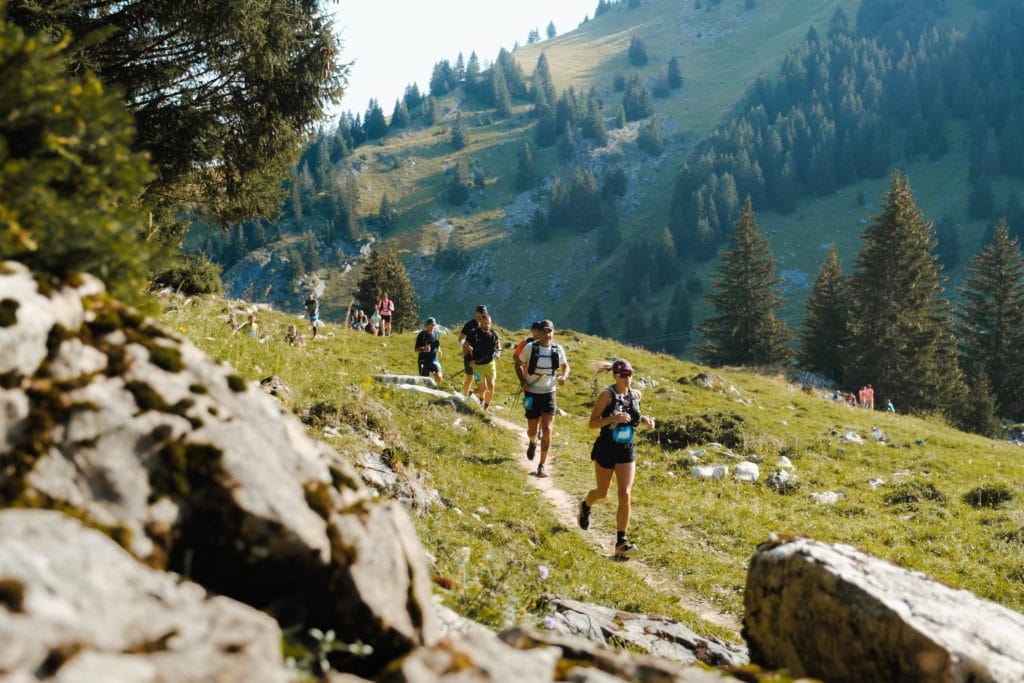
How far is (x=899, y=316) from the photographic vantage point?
44719 mm

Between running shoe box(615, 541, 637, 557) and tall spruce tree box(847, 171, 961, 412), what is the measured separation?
42369 mm

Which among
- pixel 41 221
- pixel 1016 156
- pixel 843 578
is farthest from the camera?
pixel 1016 156

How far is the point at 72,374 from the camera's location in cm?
312

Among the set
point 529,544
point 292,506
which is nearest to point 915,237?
point 529,544

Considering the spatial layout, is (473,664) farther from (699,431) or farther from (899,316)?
(899,316)

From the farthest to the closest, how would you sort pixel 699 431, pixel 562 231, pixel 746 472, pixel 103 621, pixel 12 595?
pixel 562 231, pixel 699 431, pixel 746 472, pixel 103 621, pixel 12 595

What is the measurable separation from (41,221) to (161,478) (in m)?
1.53

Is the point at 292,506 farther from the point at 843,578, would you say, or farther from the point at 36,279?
the point at 843,578

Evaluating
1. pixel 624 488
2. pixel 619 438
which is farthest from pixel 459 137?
pixel 624 488

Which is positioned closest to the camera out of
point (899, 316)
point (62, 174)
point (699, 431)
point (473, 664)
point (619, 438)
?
point (473, 664)

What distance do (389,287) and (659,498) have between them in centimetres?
4871

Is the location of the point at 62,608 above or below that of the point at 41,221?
below

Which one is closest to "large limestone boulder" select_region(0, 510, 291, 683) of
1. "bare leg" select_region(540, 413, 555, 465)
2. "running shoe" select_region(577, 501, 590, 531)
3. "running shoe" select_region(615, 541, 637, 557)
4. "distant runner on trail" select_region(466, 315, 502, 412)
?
"running shoe" select_region(615, 541, 637, 557)

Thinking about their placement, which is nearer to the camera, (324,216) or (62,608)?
(62,608)
